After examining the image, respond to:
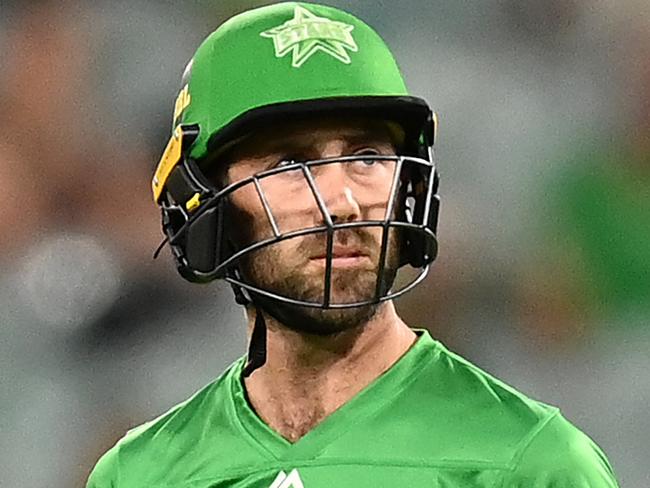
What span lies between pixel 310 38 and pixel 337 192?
188 mm

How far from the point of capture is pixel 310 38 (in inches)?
63.4

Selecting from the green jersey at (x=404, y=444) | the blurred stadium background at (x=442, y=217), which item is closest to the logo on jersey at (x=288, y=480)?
the green jersey at (x=404, y=444)

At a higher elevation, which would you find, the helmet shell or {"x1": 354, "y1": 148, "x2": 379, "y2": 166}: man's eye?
the helmet shell

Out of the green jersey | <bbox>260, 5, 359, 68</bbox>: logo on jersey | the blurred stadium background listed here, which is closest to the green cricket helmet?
<bbox>260, 5, 359, 68</bbox>: logo on jersey

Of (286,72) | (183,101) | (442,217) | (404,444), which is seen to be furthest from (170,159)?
(442,217)

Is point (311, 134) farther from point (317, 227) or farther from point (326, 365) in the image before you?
point (326, 365)

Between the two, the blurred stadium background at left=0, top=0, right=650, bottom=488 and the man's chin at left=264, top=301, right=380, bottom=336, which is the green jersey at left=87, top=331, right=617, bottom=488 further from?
the blurred stadium background at left=0, top=0, right=650, bottom=488

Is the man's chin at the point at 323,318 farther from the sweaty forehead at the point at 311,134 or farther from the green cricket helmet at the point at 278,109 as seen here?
the sweaty forehead at the point at 311,134

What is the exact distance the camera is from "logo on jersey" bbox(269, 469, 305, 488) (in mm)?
1551

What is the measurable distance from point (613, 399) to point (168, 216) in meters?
1.29

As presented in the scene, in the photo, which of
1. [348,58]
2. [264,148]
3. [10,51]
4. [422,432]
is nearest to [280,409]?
[422,432]

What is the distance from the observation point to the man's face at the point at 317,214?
1524 millimetres

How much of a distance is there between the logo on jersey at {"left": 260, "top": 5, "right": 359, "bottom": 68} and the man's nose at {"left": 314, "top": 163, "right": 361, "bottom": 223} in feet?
0.40

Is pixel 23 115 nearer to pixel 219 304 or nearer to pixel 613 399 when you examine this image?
pixel 219 304
